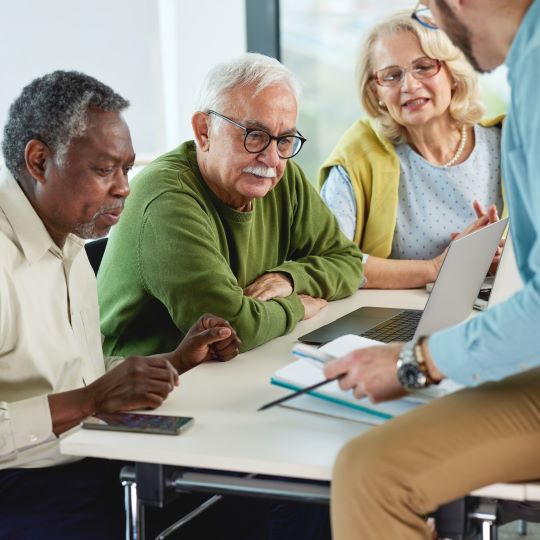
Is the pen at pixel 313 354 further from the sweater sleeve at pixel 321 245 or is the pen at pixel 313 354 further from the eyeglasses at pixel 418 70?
the eyeglasses at pixel 418 70

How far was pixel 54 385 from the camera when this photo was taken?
1639 mm

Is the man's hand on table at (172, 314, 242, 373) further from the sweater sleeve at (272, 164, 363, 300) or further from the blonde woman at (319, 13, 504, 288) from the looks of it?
the blonde woman at (319, 13, 504, 288)

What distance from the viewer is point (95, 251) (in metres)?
2.22

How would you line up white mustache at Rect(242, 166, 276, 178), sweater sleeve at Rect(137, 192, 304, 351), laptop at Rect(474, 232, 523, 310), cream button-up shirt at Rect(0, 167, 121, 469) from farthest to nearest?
1. white mustache at Rect(242, 166, 276, 178)
2. laptop at Rect(474, 232, 523, 310)
3. sweater sleeve at Rect(137, 192, 304, 351)
4. cream button-up shirt at Rect(0, 167, 121, 469)

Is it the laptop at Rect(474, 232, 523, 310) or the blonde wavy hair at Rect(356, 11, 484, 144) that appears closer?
the laptop at Rect(474, 232, 523, 310)

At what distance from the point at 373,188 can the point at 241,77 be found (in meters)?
0.78

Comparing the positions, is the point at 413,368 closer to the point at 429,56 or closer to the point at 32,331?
the point at 32,331

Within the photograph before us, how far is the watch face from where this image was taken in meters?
1.25

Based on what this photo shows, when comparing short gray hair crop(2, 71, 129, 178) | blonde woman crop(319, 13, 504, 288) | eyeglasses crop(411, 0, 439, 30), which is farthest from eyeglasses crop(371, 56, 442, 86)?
short gray hair crop(2, 71, 129, 178)

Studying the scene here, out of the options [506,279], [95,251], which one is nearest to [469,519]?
[506,279]

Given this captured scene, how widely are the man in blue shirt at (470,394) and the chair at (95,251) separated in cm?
109

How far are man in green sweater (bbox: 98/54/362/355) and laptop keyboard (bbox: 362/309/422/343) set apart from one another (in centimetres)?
18

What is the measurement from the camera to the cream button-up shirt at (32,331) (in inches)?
57.8

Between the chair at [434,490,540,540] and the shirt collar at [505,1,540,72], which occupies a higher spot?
the shirt collar at [505,1,540,72]
